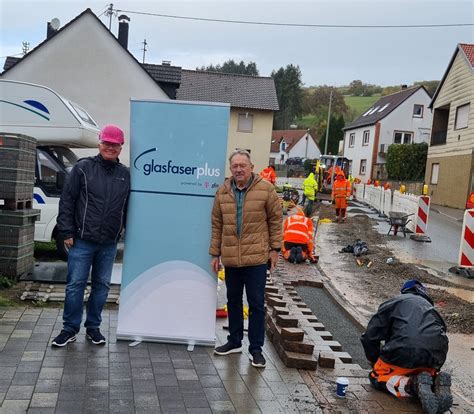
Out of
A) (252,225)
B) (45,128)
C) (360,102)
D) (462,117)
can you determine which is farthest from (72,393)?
(360,102)

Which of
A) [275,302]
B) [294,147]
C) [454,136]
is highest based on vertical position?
[294,147]

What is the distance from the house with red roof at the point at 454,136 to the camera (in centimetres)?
2548

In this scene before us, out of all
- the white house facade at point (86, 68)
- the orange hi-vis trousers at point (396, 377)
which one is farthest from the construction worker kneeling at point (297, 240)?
the white house facade at point (86, 68)

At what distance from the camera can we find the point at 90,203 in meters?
4.75

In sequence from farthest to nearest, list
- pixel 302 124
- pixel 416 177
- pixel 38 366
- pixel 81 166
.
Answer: pixel 302 124
pixel 416 177
pixel 81 166
pixel 38 366

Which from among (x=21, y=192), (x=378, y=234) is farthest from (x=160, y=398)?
(x=378, y=234)

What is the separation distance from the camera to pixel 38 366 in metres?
4.30

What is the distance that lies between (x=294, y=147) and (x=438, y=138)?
180 ft

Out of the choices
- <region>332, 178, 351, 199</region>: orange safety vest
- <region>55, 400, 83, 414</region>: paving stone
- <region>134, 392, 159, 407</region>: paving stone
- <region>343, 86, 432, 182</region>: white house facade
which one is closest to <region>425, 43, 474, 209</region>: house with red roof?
<region>332, 178, 351, 199</region>: orange safety vest

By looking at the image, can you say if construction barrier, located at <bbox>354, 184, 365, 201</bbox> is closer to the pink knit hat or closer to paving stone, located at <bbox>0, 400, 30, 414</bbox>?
the pink knit hat

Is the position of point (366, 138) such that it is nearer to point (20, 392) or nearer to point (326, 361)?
point (326, 361)

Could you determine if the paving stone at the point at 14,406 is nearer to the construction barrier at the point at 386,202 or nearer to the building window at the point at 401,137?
the construction barrier at the point at 386,202

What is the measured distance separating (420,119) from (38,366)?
4898 centimetres

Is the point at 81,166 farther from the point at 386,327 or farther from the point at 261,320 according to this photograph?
the point at 386,327
